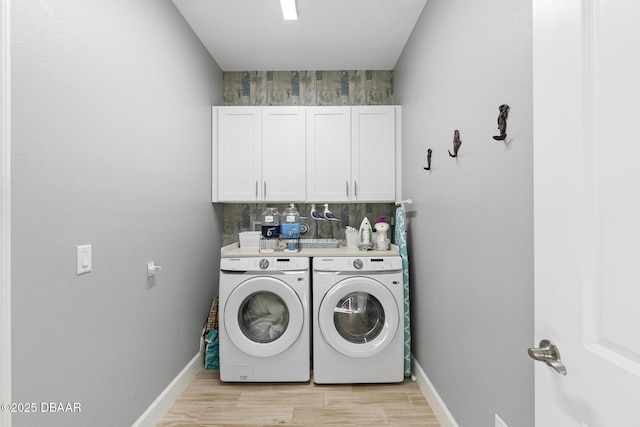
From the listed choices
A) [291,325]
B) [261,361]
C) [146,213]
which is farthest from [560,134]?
[261,361]

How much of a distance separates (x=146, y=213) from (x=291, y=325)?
1197mm

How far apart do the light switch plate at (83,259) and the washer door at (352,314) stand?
1441mm

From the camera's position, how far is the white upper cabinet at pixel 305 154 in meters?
2.93

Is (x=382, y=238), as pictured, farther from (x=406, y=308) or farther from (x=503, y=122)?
(x=503, y=122)

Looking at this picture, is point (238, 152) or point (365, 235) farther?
point (238, 152)

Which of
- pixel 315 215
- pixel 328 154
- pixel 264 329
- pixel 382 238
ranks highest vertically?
pixel 328 154

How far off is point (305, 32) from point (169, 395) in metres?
2.63

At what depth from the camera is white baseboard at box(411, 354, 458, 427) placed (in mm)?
1874

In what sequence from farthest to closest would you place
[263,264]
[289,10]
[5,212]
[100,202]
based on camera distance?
[263,264], [289,10], [100,202], [5,212]

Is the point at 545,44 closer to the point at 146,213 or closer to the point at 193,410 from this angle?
the point at 146,213

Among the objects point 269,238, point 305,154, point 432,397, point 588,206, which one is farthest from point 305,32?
point 432,397

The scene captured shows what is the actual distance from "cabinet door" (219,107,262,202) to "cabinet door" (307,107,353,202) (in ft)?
1.50

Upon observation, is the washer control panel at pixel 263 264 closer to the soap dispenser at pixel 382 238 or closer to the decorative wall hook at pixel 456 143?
the soap dispenser at pixel 382 238

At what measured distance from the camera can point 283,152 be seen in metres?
2.95
